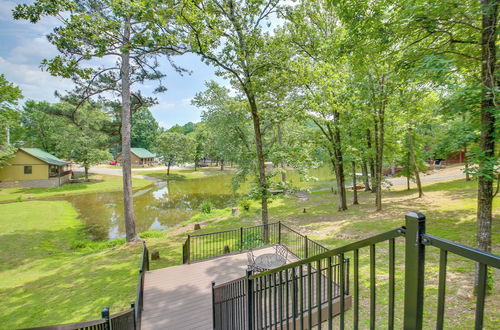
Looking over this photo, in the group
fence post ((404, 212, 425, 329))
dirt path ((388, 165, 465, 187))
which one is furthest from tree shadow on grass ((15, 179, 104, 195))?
dirt path ((388, 165, 465, 187))

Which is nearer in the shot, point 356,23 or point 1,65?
point 356,23

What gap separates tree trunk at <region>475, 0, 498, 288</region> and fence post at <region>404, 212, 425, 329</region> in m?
4.04

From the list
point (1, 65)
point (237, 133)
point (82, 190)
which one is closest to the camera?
point (1, 65)

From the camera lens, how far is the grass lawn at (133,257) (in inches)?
202

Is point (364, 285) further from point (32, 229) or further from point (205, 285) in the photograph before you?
point (32, 229)

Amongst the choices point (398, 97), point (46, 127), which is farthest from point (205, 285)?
point (46, 127)

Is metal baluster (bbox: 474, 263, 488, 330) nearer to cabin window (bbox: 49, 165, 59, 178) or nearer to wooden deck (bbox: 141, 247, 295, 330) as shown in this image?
wooden deck (bbox: 141, 247, 295, 330)

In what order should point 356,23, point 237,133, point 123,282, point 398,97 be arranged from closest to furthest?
point 356,23 < point 123,282 < point 398,97 < point 237,133

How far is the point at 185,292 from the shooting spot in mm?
5734

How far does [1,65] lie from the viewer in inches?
546

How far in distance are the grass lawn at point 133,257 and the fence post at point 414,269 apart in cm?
414

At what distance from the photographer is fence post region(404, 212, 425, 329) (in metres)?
1.13

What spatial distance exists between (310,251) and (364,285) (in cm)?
208

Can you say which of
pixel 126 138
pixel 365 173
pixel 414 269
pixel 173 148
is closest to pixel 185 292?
pixel 414 269
